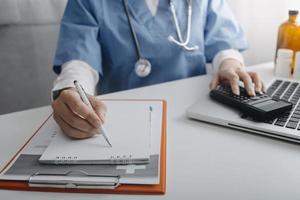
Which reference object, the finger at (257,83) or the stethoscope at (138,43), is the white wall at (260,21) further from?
the finger at (257,83)

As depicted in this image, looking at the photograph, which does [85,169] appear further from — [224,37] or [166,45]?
[224,37]

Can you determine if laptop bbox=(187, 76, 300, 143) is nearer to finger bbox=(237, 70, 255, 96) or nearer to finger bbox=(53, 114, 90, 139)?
finger bbox=(237, 70, 255, 96)

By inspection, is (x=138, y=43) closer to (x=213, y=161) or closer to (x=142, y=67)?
(x=142, y=67)

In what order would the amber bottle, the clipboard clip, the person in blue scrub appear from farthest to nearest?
the amber bottle → the person in blue scrub → the clipboard clip

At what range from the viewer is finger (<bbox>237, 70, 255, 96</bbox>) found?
28.5 inches

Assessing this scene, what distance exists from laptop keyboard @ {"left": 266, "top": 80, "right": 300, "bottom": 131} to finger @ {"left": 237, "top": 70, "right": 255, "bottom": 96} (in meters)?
0.06

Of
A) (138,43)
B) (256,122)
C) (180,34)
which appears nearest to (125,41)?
(138,43)

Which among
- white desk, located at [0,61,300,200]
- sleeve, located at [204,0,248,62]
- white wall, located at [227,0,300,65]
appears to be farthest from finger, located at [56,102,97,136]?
white wall, located at [227,0,300,65]

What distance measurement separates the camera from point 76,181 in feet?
1.57

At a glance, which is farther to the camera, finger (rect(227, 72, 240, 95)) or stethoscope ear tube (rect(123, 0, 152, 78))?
stethoscope ear tube (rect(123, 0, 152, 78))

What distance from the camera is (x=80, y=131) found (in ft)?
1.94

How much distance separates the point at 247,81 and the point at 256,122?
156 millimetres

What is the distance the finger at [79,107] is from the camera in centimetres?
58

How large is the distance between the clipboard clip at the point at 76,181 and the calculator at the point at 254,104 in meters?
0.31
